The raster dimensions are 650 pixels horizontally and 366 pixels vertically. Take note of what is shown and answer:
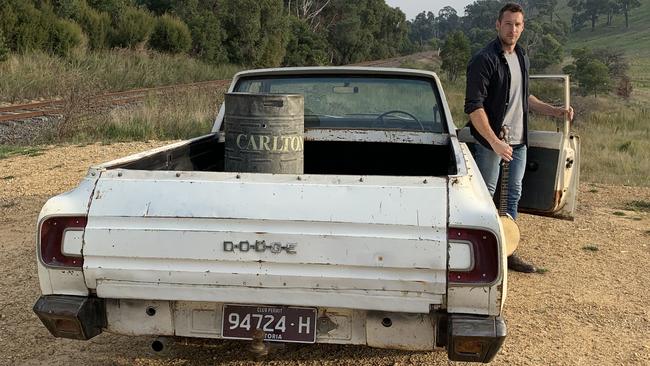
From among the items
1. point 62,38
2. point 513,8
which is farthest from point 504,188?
point 62,38

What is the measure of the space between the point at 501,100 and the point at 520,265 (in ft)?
4.90

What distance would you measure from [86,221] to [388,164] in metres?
2.37

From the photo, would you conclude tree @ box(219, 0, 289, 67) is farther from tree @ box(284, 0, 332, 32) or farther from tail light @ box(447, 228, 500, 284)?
tail light @ box(447, 228, 500, 284)

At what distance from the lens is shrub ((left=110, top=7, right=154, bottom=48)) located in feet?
90.6

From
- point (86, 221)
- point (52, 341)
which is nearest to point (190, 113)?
point (52, 341)

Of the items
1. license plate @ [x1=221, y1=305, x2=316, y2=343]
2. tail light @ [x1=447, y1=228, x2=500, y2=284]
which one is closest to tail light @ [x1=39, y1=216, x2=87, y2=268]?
license plate @ [x1=221, y1=305, x2=316, y2=343]

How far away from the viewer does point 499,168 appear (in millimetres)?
4500

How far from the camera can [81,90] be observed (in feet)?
37.6

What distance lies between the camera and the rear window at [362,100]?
4422mm

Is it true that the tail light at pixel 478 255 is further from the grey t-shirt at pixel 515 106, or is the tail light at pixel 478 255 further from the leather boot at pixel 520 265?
the leather boot at pixel 520 265

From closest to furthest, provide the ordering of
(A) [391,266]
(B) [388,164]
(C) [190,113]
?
(A) [391,266], (B) [388,164], (C) [190,113]

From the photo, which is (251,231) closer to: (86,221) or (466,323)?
(86,221)

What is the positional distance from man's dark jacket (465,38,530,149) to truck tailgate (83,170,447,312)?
186 cm

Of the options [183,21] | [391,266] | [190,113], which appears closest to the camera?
[391,266]
